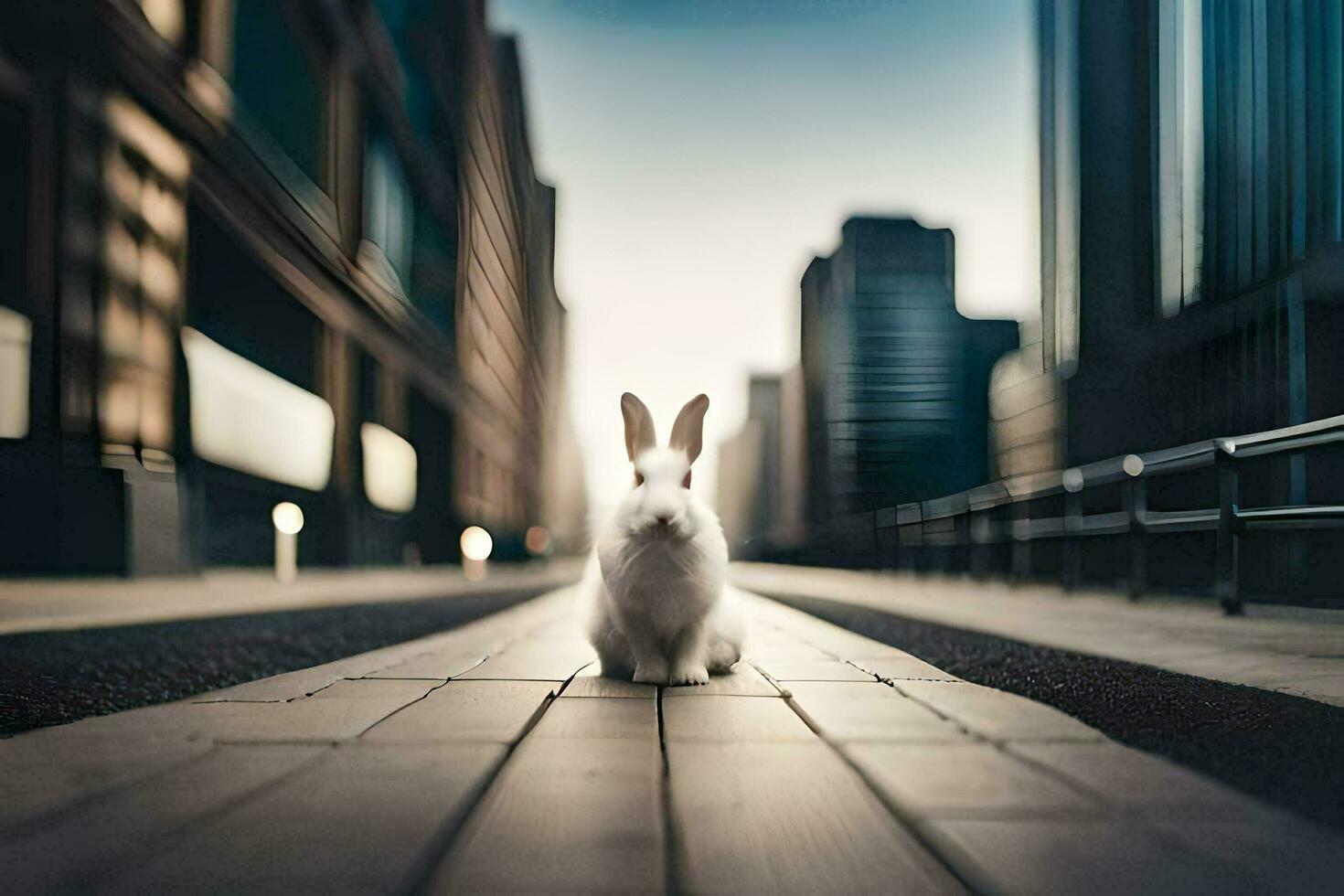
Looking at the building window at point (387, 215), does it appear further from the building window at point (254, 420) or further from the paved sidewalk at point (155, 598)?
the paved sidewalk at point (155, 598)

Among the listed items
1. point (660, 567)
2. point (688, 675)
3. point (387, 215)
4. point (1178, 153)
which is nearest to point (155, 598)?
point (688, 675)

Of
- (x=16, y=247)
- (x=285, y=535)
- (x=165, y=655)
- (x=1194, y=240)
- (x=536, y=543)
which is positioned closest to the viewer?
(x=165, y=655)

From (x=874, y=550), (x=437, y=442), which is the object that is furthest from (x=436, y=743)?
(x=437, y=442)

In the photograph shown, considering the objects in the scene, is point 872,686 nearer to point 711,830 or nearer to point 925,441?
point 711,830

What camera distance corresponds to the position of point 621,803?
1699mm

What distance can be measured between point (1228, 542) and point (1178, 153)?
11545 mm

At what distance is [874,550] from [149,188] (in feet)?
39.7

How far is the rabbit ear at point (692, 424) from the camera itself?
10.6ft

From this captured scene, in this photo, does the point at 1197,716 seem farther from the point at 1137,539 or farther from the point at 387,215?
the point at 387,215

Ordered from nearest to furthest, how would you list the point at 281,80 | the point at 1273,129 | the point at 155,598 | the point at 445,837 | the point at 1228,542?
the point at 445,837 < the point at 1228,542 < the point at 155,598 < the point at 1273,129 < the point at 281,80

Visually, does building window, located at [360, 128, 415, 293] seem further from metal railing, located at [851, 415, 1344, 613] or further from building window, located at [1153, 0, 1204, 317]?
building window, located at [1153, 0, 1204, 317]

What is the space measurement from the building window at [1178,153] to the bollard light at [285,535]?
13.9 meters

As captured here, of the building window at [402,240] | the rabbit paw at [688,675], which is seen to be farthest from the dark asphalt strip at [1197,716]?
the building window at [402,240]

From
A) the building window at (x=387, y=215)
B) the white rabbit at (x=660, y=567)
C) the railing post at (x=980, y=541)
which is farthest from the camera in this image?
the building window at (x=387, y=215)
